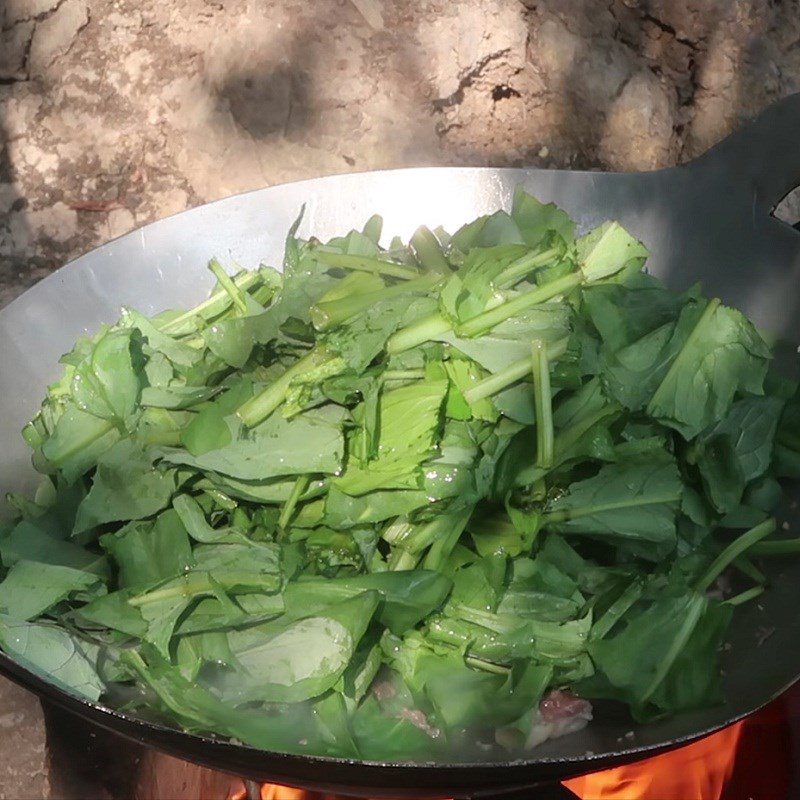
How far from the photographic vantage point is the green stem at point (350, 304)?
A: 42.0 inches

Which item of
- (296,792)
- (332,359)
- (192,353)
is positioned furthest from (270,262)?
(296,792)

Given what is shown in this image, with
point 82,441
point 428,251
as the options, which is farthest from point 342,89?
point 82,441

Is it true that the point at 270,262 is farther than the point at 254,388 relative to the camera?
Yes

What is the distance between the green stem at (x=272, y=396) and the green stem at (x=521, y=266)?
0.22 meters

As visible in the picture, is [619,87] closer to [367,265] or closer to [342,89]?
[342,89]

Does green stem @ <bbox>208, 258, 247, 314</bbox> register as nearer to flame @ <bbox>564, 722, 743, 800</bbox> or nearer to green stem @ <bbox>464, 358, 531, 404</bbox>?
green stem @ <bbox>464, 358, 531, 404</bbox>

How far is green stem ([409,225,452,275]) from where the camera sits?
3.92 feet

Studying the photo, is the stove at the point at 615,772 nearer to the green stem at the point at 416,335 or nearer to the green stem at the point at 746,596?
the green stem at the point at 746,596

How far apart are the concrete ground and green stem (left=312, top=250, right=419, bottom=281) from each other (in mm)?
906

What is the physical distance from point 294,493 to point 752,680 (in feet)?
1.61

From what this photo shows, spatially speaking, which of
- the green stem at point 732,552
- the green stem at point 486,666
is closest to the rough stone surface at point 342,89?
the green stem at point 732,552

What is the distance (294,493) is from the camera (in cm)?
102

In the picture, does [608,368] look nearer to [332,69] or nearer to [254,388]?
[254,388]

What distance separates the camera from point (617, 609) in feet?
3.15
